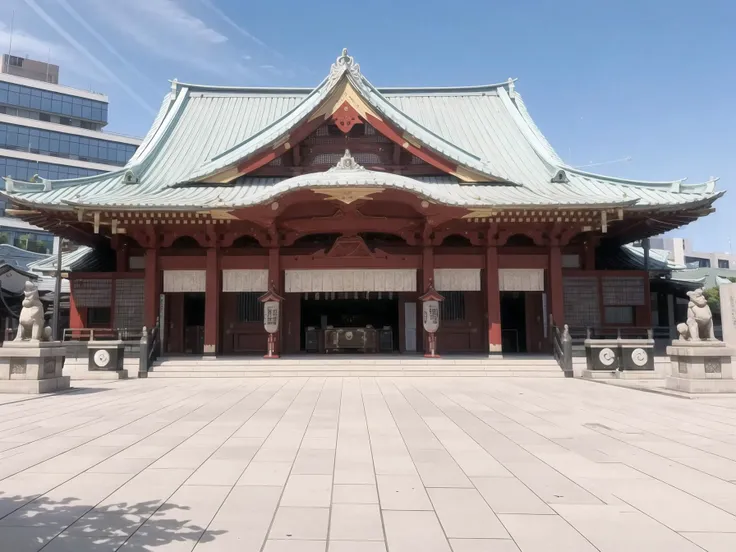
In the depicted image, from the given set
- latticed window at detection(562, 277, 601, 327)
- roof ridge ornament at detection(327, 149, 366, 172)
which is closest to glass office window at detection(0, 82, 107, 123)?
roof ridge ornament at detection(327, 149, 366, 172)

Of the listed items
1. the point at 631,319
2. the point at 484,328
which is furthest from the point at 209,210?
the point at 631,319

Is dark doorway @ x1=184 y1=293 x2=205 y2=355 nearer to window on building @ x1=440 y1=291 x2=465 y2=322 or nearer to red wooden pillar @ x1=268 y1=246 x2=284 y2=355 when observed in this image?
red wooden pillar @ x1=268 y1=246 x2=284 y2=355

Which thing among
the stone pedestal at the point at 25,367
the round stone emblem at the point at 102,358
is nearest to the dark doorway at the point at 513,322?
the round stone emblem at the point at 102,358

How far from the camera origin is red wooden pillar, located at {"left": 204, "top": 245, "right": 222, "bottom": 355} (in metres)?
17.3

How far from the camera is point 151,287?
17.4 m

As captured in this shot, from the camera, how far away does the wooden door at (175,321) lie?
19.8 metres

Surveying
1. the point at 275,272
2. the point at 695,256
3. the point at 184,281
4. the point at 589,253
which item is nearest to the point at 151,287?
the point at 184,281

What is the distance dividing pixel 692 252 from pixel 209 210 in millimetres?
91634

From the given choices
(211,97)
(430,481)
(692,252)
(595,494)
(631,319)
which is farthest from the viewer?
(692,252)

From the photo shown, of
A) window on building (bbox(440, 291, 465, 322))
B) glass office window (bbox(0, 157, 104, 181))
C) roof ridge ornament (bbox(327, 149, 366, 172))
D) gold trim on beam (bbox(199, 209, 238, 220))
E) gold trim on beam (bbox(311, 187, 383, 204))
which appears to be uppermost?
glass office window (bbox(0, 157, 104, 181))

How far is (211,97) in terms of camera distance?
25422mm

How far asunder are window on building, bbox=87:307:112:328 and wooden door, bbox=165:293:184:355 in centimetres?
210

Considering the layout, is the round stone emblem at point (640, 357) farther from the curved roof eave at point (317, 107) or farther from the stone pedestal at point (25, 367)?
the stone pedestal at point (25, 367)

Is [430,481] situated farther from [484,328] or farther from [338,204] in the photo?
[484,328]
